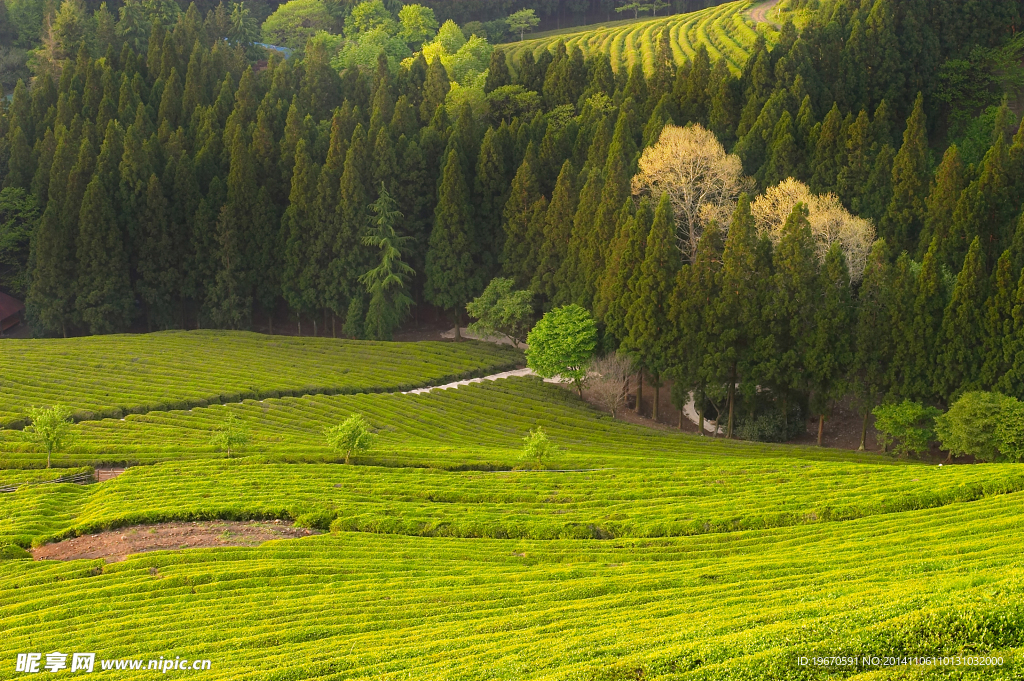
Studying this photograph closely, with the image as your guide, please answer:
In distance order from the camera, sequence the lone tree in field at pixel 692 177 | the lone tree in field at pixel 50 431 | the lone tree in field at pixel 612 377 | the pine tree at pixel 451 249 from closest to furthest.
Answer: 1. the lone tree in field at pixel 50 431
2. the lone tree in field at pixel 612 377
3. the lone tree in field at pixel 692 177
4. the pine tree at pixel 451 249

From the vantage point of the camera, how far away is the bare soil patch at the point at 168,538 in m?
36.7

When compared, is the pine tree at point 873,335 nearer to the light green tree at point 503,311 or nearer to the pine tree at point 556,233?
the pine tree at point 556,233

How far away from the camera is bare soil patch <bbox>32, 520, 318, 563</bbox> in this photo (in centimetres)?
3669

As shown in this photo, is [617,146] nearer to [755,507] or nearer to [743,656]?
[755,507]

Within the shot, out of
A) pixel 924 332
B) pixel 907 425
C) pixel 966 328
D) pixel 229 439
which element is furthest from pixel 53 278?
pixel 966 328

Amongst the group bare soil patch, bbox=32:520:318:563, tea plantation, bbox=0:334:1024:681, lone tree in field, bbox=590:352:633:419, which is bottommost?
bare soil patch, bbox=32:520:318:563

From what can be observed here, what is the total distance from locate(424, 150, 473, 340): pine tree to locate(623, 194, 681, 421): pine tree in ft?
69.1

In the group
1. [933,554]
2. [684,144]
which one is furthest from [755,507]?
[684,144]

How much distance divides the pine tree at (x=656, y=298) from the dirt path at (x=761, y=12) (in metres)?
53.9

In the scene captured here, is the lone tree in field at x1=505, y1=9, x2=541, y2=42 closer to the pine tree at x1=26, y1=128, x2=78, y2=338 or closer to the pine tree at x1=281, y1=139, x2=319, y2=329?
the pine tree at x1=281, y1=139, x2=319, y2=329

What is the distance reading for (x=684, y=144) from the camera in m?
64.1

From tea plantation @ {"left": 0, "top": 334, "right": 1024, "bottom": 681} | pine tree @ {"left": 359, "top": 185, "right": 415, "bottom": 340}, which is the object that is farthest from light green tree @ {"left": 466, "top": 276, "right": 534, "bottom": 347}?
tea plantation @ {"left": 0, "top": 334, "right": 1024, "bottom": 681}

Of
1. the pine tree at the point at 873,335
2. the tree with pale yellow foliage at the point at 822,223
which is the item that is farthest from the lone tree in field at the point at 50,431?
the pine tree at the point at 873,335

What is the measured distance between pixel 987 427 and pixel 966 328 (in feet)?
21.1
